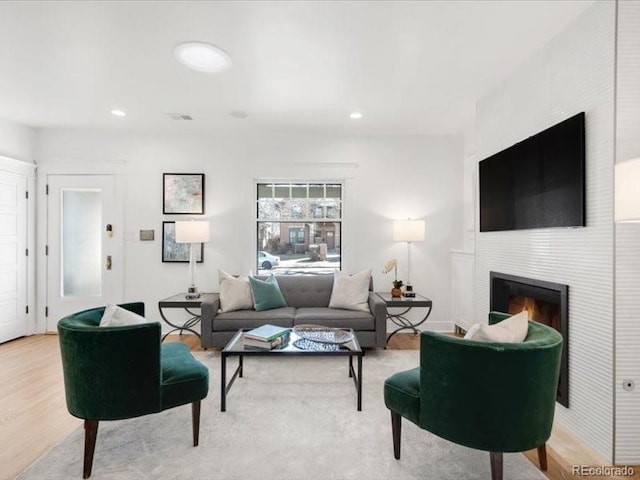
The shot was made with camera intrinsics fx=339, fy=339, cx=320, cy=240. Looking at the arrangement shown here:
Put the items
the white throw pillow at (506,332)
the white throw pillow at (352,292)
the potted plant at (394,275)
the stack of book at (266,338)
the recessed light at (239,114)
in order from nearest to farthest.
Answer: the white throw pillow at (506,332) → the stack of book at (266,338) → the recessed light at (239,114) → the white throw pillow at (352,292) → the potted plant at (394,275)

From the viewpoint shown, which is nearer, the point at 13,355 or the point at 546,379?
the point at 546,379

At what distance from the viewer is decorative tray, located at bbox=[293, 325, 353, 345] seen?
8.81 ft

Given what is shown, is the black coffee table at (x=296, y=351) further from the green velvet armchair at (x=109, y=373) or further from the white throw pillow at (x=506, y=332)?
the white throw pillow at (x=506, y=332)

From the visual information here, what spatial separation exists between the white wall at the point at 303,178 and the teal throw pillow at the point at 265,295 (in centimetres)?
73

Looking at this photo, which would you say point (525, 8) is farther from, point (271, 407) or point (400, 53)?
point (271, 407)

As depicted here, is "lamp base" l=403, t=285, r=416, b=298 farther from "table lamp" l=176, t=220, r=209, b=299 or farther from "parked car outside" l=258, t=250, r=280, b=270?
"table lamp" l=176, t=220, r=209, b=299

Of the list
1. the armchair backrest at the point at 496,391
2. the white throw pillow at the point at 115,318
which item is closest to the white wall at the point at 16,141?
the white throw pillow at the point at 115,318

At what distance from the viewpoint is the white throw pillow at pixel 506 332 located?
171 cm

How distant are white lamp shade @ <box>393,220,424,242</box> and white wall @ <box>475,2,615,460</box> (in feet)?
4.97

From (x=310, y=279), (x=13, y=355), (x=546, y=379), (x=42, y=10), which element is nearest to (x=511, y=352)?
(x=546, y=379)

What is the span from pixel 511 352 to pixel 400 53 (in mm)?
2152

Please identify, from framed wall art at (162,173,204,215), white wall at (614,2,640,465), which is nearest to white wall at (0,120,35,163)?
framed wall art at (162,173,204,215)

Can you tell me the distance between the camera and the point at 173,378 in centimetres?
197

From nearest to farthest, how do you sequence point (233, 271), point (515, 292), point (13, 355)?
point (515, 292) < point (13, 355) < point (233, 271)
